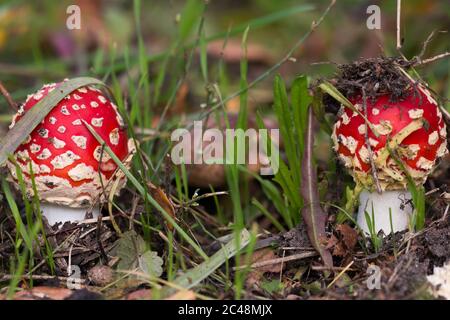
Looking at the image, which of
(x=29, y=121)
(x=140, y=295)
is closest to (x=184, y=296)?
(x=140, y=295)

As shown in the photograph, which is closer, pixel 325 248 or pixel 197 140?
pixel 325 248

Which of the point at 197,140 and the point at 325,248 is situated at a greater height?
the point at 197,140

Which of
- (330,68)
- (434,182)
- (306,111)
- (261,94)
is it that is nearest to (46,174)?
(306,111)

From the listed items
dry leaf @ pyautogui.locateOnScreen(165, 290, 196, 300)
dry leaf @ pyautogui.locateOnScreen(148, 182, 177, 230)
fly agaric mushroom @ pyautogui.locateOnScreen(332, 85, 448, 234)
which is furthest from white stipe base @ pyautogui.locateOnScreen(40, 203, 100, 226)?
fly agaric mushroom @ pyautogui.locateOnScreen(332, 85, 448, 234)

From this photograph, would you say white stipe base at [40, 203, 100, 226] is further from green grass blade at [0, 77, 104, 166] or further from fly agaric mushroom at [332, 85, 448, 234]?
fly agaric mushroom at [332, 85, 448, 234]

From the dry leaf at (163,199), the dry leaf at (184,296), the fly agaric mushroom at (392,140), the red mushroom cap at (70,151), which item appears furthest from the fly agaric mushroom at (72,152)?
the fly agaric mushroom at (392,140)
